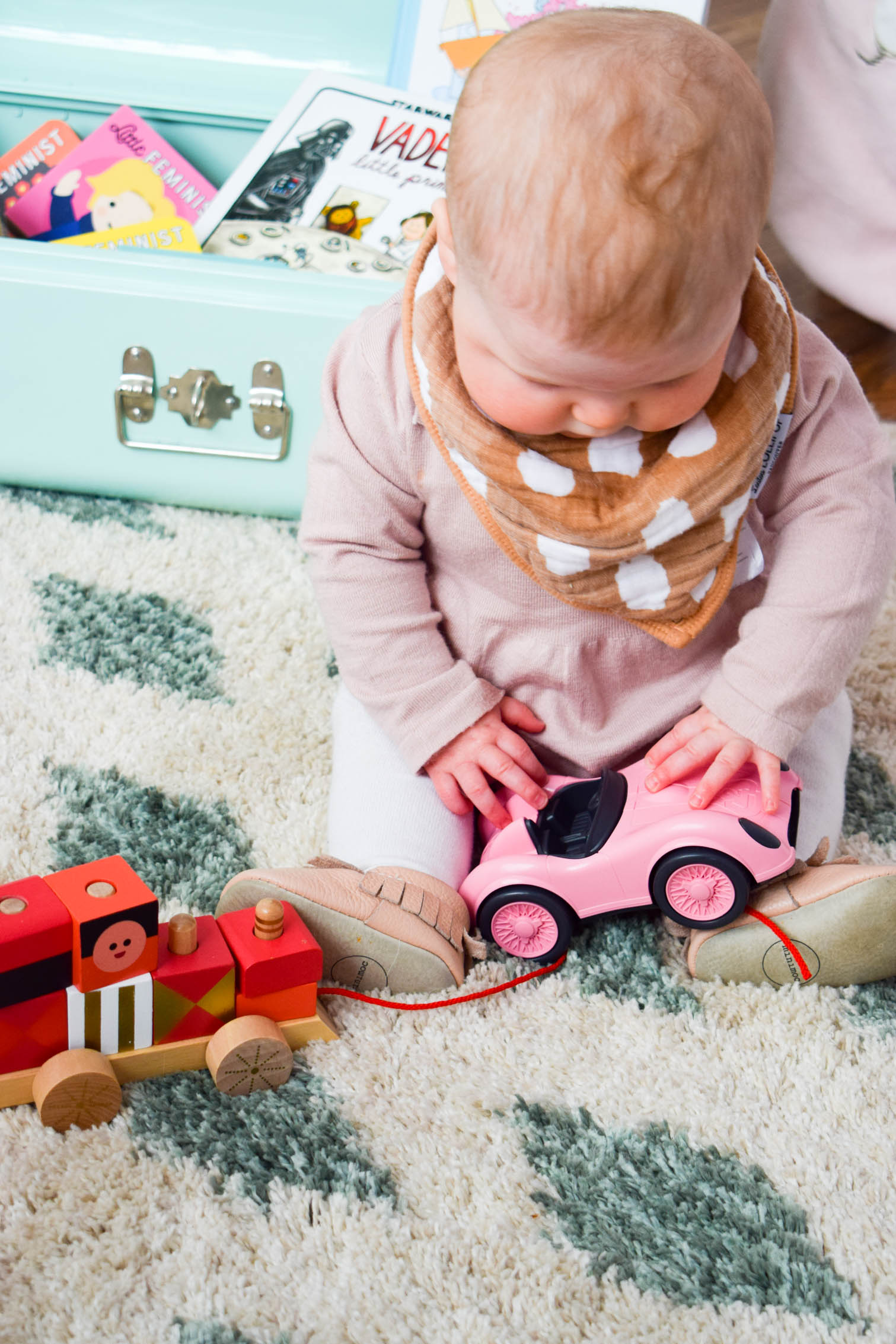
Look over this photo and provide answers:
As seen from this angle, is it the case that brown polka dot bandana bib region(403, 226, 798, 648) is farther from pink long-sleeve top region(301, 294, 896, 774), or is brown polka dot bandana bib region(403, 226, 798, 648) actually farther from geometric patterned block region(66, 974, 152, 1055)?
geometric patterned block region(66, 974, 152, 1055)

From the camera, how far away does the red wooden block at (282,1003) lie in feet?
2.01

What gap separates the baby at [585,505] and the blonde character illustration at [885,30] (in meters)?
0.85

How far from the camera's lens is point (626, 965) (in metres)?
0.70

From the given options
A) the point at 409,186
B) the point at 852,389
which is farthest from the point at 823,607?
the point at 409,186

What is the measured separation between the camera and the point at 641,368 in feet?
1.65

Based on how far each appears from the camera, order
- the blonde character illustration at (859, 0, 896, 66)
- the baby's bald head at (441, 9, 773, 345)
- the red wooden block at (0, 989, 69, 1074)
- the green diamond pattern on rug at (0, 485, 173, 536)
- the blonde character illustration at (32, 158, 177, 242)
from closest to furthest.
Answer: the baby's bald head at (441, 9, 773, 345) < the red wooden block at (0, 989, 69, 1074) < the green diamond pattern on rug at (0, 485, 173, 536) < the blonde character illustration at (32, 158, 177, 242) < the blonde character illustration at (859, 0, 896, 66)

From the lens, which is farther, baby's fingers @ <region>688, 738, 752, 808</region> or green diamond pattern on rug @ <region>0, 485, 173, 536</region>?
green diamond pattern on rug @ <region>0, 485, 173, 536</region>

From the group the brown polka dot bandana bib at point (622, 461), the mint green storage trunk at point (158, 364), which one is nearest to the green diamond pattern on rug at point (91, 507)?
the mint green storage trunk at point (158, 364)

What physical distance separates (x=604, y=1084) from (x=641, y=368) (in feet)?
1.19

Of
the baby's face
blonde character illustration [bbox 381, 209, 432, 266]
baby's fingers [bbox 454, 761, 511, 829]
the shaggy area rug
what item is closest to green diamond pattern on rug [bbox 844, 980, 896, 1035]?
the shaggy area rug

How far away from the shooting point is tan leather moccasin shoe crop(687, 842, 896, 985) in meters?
0.65

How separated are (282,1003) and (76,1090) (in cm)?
11

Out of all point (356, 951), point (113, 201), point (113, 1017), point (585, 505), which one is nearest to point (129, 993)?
point (113, 1017)

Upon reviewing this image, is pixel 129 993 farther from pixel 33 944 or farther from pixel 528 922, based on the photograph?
pixel 528 922
